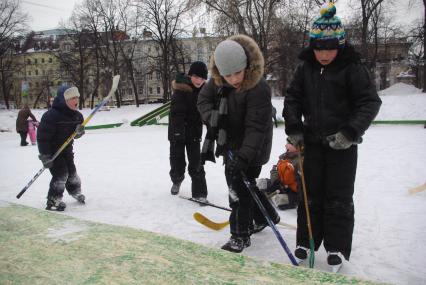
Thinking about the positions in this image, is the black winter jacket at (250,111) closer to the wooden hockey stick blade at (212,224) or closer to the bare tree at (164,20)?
the wooden hockey stick blade at (212,224)

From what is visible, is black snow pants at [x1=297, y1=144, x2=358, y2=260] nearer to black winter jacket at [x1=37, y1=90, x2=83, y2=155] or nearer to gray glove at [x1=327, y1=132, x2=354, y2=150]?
gray glove at [x1=327, y1=132, x2=354, y2=150]

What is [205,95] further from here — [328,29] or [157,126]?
[157,126]

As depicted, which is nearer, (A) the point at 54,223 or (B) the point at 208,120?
(A) the point at 54,223

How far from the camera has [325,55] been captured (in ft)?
8.95

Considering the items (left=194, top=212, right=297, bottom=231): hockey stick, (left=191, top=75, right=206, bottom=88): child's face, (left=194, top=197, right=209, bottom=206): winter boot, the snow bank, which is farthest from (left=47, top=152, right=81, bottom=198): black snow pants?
the snow bank

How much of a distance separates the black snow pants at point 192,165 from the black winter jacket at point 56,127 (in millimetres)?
1324

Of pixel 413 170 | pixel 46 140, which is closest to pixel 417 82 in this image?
pixel 413 170

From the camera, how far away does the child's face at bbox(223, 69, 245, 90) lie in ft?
9.71

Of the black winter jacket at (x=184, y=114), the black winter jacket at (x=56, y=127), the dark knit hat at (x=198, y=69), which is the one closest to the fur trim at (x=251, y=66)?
the dark knit hat at (x=198, y=69)


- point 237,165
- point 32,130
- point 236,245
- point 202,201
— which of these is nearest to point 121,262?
point 237,165

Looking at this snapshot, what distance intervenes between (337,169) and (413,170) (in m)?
4.50

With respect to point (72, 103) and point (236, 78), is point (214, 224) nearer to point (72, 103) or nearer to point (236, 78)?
point (236, 78)

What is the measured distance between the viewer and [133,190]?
5848 millimetres

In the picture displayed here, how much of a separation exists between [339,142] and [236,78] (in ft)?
3.02
